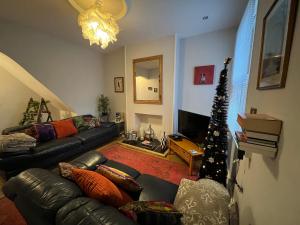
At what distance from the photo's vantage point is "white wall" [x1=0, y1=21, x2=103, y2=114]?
2.53 m

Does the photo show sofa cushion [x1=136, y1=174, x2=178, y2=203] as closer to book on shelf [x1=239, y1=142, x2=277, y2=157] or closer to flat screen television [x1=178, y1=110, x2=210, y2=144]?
book on shelf [x1=239, y1=142, x2=277, y2=157]

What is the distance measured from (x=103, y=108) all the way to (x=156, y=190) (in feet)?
11.5

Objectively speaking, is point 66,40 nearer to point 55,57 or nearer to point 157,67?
point 55,57

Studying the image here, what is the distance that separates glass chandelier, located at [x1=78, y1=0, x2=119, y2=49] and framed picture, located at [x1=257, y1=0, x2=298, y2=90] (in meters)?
1.77

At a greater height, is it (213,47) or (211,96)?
(213,47)

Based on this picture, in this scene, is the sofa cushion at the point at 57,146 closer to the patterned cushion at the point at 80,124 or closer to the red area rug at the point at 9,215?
the patterned cushion at the point at 80,124

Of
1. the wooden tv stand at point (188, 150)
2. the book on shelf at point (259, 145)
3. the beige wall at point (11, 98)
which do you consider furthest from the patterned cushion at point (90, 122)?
the book on shelf at point (259, 145)

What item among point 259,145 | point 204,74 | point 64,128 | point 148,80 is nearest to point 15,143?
point 64,128

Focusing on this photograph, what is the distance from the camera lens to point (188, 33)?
294cm

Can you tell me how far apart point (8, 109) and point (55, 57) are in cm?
175

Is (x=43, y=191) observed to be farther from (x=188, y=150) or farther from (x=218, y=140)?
(x=188, y=150)

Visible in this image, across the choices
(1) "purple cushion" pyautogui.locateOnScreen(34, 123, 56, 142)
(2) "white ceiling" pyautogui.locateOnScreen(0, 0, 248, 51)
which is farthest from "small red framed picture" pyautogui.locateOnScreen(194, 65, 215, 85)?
(1) "purple cushion" pyautogui.locateOnScreen(34, 123, 56, 142)

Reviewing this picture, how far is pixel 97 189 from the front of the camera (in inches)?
36.6

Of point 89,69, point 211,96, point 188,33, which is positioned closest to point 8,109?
point 89,69
